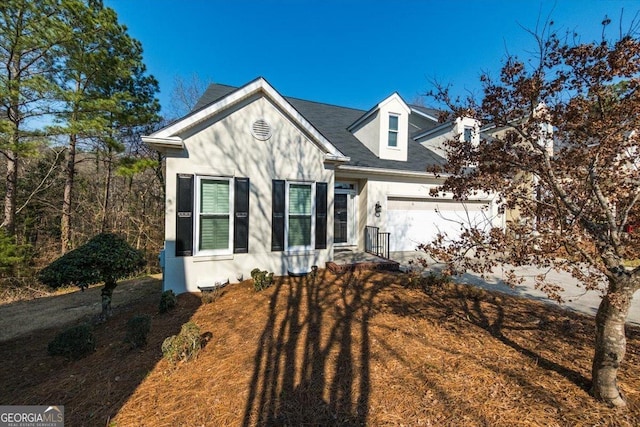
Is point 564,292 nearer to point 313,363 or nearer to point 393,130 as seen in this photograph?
point 313,363

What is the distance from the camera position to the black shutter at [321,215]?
723cm

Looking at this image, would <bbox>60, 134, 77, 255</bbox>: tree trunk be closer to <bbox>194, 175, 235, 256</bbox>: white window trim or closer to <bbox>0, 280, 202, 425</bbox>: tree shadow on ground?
<bbox>0, 280, 202, 425</bbox>: tree shadow on ground

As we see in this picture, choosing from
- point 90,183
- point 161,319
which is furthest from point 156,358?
point 90,183

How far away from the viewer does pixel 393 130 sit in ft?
35.2

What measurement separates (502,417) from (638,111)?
2945mm

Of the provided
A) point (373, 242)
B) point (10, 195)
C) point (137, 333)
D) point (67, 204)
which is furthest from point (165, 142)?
point (67, 204)

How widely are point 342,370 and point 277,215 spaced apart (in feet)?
14.3

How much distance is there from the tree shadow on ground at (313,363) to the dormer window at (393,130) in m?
7.27

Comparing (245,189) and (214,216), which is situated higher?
(245,189)

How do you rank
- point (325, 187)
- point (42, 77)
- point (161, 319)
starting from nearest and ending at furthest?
point (161, 319) < point (325, 187) < point (42, 77)

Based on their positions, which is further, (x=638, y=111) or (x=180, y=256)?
(x=180, y=256)

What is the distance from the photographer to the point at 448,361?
10.4ft

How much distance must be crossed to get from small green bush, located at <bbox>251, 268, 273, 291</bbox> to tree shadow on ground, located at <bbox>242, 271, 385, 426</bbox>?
62cm

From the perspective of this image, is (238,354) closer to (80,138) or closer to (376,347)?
(376,347)
